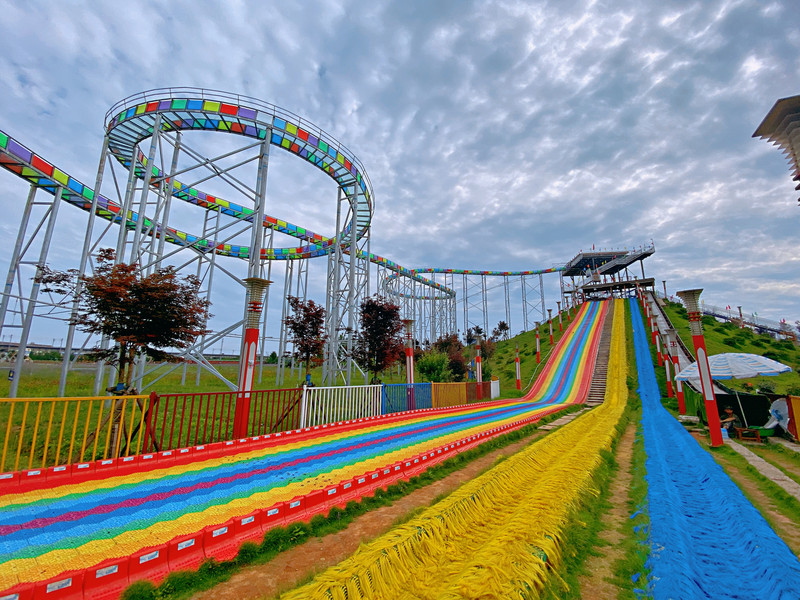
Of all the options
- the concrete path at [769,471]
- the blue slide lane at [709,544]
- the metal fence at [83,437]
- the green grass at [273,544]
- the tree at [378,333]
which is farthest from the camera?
the tree at [378,333]

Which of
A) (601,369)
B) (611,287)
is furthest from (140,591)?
(611,287)

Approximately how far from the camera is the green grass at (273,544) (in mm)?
2293

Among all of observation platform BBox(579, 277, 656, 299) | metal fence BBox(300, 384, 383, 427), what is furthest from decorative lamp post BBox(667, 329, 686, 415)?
observation platform BBox(579, 277, 656, 299)

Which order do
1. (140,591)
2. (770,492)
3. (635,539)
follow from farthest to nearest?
(770,492) → (635,539) → (140,591)

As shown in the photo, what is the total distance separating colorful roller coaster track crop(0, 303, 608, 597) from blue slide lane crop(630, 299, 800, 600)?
288 cm

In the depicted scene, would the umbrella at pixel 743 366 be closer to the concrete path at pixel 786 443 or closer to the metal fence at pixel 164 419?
the concrete path at pixel 786 443

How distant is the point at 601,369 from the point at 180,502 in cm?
2167

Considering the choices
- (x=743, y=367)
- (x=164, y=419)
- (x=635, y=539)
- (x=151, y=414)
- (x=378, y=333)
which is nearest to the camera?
(x=635, y=539)

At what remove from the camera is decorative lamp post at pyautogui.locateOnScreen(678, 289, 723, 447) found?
7.27 metres

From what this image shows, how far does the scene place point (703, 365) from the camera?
7.59 m

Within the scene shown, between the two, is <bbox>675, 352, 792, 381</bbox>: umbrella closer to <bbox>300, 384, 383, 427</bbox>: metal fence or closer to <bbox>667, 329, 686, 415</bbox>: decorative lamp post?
<bbox>667, 329, 686, 415</bbox>: decorative lamp post

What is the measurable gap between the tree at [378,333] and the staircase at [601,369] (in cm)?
884

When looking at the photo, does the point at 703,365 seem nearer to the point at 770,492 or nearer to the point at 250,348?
the point at 770,492

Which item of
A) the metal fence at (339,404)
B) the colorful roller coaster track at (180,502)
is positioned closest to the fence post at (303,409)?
the metal fence at (339,404)
